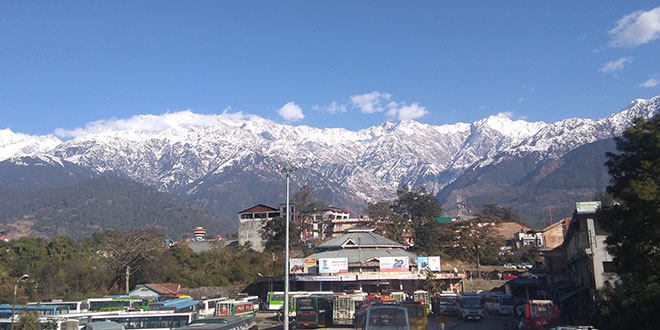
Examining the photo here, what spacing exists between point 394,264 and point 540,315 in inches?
1146

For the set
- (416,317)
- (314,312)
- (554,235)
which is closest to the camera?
(416,317)

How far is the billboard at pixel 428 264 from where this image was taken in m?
60.0

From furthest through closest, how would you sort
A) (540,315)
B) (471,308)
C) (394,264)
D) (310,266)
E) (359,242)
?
(359,242) → (310,266) → (394,264) → (471,308) → (540,315)

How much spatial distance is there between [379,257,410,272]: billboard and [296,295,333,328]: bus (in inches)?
1014

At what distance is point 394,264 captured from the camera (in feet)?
195

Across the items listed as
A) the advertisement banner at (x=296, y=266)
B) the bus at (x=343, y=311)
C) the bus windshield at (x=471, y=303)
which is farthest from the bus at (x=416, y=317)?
the advertisement banner at (x=296, y=266)

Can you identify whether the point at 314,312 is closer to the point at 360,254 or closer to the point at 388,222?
the point at 360,254

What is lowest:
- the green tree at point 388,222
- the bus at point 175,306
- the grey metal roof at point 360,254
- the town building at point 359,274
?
the bus at point 175,306

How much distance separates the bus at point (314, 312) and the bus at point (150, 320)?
256 inches

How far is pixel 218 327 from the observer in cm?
2200

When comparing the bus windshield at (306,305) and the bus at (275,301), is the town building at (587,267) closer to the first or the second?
the bus windshield at (306,305)

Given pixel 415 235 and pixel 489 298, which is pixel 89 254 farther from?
pixel 489 298

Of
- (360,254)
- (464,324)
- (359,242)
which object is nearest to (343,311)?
(464,324)

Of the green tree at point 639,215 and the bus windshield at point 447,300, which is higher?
the green tree at point 639,215
